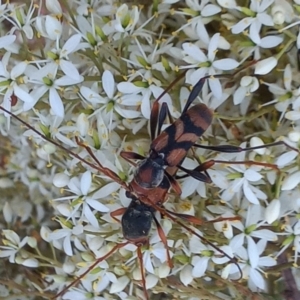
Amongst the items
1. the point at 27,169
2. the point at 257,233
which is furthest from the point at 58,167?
the point at 257,233

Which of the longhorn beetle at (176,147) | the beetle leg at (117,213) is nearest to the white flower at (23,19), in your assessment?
the longhorn beetle at (176,147)

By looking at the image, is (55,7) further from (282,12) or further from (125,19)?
(282,12)

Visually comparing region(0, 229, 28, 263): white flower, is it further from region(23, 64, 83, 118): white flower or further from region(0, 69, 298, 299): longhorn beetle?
region(23, 64, 83, 118): white flower

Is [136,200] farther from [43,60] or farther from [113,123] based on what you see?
[43,60]

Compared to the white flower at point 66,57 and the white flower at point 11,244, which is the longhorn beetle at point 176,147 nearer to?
the white flower at point 66,57

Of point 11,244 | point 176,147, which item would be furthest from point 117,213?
point 11,244

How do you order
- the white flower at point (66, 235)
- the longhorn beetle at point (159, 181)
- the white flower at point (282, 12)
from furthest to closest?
the white flower at point (66, 235) → the longhorn beetle at point (159, 181) → the white flower at point (282, 12)

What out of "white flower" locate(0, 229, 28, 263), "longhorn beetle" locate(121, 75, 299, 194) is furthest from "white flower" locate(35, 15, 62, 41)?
"white flower" locate(0, 229, 28, 263)

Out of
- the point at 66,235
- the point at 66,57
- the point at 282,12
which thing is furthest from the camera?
the point at 66,235
